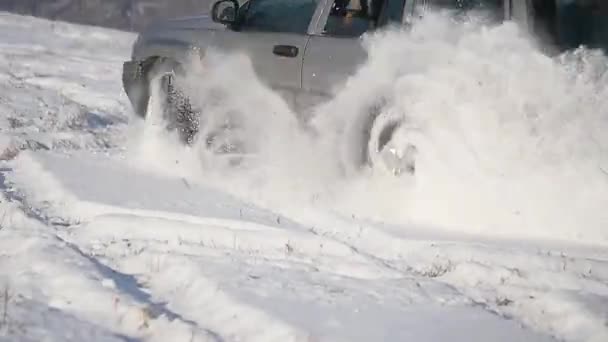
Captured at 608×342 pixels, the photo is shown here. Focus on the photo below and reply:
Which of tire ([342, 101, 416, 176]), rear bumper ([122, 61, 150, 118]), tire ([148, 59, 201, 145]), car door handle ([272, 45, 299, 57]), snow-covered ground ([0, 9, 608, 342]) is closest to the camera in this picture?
snow-covered ground ([0, 9, 608, 342])

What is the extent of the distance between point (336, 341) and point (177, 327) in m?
0.68

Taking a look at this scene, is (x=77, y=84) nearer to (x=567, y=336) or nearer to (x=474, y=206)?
(x=474, y=206)

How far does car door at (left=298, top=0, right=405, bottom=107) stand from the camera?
19.4 feet

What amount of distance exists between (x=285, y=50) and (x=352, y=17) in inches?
26.1

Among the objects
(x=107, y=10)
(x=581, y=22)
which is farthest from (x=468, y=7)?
(x=107, y=10)

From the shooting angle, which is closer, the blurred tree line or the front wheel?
the front wheel

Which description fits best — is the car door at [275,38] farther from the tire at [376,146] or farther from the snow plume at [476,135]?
the tire at [376,146]

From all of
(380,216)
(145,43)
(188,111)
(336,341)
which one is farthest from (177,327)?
(145,43)

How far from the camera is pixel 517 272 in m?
4.25

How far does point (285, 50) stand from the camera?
643cm

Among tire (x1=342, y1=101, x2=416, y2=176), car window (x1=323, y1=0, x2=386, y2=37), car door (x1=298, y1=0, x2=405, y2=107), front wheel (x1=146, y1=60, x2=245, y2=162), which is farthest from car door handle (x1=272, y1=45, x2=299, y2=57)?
tire (x1=342, y1=101, x2=416, y2=176)

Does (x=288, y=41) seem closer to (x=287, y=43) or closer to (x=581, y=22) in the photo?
(x=287, y=43)

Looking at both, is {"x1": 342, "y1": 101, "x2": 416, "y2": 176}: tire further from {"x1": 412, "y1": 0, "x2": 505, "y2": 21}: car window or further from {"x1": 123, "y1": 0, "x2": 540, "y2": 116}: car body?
{"x1": 412, "y1": 0, "x2": 505, "y2": 21}: car window

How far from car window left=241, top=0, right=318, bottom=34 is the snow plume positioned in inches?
34.2
